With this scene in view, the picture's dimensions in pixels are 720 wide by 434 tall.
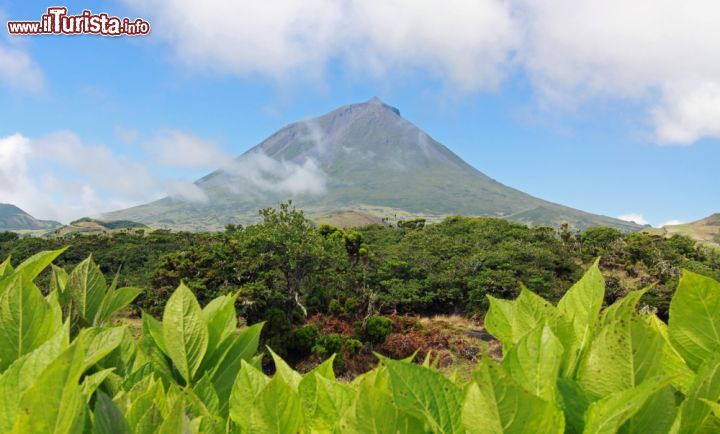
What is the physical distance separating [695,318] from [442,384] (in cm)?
45

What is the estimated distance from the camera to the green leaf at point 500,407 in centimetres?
52

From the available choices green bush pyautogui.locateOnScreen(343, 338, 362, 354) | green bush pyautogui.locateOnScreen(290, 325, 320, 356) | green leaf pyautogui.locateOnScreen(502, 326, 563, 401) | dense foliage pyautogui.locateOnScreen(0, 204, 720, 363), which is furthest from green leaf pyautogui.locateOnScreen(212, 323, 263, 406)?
green bush pyautogui.locateOnScreen(343, 338, 362, 354)

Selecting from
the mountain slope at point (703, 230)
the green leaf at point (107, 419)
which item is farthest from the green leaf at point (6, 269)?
the mountain slope at point (703, 230)

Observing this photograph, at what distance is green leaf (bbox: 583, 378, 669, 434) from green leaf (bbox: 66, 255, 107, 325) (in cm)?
113

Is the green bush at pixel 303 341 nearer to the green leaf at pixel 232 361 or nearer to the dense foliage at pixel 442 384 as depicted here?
the green leaf at pixel 232 361

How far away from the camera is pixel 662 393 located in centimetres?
63

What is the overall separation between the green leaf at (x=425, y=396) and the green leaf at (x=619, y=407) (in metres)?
0.17

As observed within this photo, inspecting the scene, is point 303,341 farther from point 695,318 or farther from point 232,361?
point 695,318

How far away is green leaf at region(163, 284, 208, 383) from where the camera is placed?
1.00 m

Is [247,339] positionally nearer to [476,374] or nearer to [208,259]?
[476,374]

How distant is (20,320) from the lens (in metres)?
0.84

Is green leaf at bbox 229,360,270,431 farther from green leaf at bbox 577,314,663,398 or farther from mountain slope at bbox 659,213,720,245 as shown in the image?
mountain slope at bbox 659,213,720,245

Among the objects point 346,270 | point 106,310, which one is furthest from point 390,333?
point 106,310

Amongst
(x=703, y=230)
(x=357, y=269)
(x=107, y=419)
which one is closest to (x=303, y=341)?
(x=357, y=269)
